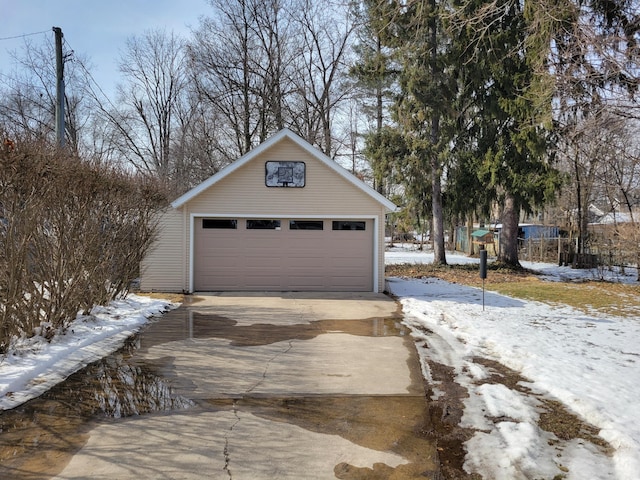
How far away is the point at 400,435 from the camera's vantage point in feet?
12.1

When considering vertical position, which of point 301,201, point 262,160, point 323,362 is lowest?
point 323,362

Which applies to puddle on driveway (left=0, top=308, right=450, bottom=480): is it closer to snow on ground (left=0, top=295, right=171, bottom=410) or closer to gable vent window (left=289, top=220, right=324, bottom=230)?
snow on ground (left=0, top=295, right=171, bottom=410)

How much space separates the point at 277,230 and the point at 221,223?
1.62 meters

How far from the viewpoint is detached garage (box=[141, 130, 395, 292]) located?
41.0 feet

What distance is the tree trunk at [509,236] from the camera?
18969 mm

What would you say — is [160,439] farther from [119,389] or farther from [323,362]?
[323,362]

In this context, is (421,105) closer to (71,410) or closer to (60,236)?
(60,236)

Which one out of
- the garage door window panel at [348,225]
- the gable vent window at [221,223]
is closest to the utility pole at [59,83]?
the gable vent window at [221,223]

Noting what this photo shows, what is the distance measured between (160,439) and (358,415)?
1725 millimetres

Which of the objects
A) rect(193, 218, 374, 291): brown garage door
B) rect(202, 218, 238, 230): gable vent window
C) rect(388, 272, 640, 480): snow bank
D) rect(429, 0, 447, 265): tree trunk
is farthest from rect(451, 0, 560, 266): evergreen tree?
rect(202, 218, 238, 230): gable vent window

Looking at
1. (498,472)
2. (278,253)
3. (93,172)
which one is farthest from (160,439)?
(278,253)

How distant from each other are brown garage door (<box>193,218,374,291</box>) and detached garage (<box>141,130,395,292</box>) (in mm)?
28

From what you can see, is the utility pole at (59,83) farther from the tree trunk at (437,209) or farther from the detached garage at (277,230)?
the tree trunk at (437,209)

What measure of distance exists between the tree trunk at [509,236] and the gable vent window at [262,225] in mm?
11075
